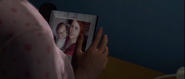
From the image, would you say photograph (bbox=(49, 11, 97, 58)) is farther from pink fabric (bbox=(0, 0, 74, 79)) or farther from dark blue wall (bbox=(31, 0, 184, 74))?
pink fabric (bbox=(0, 0, 74, 79))

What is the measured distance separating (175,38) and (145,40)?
0.46ft

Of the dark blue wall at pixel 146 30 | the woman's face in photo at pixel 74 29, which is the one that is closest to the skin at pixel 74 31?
the woman's face in photo at pixel 74 29

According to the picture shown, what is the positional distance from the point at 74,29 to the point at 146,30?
37 centimetres

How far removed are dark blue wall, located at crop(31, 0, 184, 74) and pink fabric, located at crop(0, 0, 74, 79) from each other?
65 centimetres

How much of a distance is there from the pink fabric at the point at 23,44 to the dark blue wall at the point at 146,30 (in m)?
0.65

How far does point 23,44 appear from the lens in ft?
0.94

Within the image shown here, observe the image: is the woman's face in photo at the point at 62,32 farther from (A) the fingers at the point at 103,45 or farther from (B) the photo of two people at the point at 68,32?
(A) the fingers at the point at 103,45

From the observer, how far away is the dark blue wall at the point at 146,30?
2.61 ft

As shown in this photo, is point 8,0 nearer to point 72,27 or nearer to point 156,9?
point 72,27

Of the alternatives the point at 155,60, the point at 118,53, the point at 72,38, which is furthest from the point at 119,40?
the point at 72,38

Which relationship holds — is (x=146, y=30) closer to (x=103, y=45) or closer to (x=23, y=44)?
(x=103, y=45)

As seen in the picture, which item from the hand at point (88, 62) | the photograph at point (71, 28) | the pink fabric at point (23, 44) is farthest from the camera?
the photograph at point (71, 28)

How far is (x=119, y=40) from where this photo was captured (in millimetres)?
963

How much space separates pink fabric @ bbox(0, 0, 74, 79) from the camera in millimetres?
284
